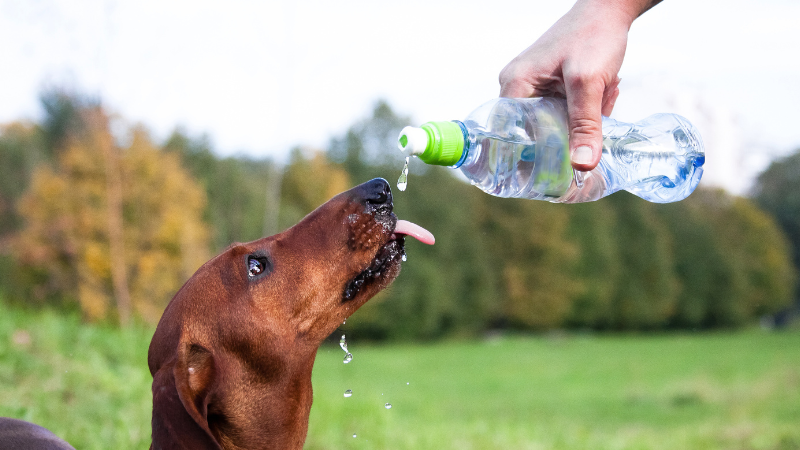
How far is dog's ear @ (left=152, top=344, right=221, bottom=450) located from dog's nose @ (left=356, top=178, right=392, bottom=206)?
80 centimetres

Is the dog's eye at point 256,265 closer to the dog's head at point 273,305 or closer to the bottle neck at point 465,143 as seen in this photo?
the dog's head at point 273,305

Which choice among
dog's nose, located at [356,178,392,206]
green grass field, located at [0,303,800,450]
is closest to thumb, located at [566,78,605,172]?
dog's nose, located at [356,178,392,206]

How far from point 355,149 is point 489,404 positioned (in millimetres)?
14652

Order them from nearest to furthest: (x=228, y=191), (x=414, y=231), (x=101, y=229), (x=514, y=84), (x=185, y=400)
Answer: (x=185, y=400)
(x=414, y=231)
(x=514, y=84)
(x=101, y=229)
(x=228, y=191)

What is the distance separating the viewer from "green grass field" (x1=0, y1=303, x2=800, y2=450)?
518 cm

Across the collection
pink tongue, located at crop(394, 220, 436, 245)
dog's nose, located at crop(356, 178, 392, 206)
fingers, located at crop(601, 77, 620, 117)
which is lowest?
pink tongue, located at crop(394, 220, 436, 245)

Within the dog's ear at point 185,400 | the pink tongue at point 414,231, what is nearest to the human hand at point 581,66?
the pink tongue at point 414,231

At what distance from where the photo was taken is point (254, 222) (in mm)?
22125

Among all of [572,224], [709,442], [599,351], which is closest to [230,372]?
[709,442]

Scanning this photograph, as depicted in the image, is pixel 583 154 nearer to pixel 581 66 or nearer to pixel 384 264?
pixel 581 66

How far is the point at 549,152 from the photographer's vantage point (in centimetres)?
258

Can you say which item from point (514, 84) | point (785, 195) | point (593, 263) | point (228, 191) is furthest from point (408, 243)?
point (785, 195)

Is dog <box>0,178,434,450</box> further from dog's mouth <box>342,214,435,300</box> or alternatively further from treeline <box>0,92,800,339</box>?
treeline <box>0,92,800,339</box>

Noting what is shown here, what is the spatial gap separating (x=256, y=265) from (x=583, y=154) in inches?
48.8
